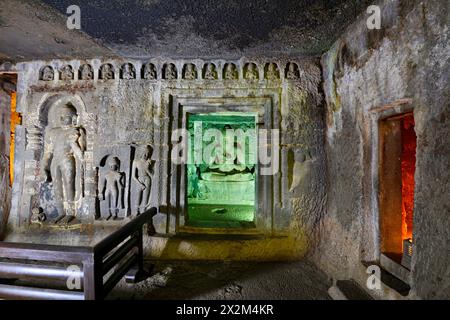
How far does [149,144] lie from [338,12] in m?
3.09

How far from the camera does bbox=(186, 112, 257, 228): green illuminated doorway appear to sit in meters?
7.81

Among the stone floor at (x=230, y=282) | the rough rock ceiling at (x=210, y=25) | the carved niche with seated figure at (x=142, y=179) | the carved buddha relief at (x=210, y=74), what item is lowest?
the stone floor at (x=230, y=282)

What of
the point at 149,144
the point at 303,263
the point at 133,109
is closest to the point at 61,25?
the point at 133,109

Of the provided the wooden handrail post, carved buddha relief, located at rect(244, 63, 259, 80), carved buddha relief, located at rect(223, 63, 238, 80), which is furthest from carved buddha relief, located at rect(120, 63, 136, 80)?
the wooden handrail post

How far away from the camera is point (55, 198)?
3.75 meters

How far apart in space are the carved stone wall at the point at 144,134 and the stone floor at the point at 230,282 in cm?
50

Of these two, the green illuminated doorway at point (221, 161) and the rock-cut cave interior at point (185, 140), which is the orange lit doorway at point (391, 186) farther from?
the green illuminated doorway at point (221, 161)

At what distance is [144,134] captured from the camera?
12.0ft

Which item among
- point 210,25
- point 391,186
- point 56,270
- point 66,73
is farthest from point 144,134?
point 391,186

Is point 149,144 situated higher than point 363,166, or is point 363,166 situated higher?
point 149,144

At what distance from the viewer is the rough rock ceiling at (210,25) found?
2445mm

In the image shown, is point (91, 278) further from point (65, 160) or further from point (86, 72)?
point (86, 72)

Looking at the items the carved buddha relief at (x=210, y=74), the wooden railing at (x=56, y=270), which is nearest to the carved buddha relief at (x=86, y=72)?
the carved buddha relief at (x=210, y=74)
